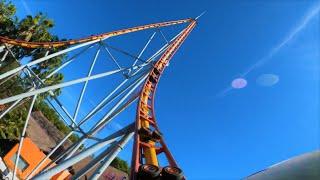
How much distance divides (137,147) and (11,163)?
55.1 ft

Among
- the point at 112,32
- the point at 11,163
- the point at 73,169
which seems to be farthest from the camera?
the point at 73,169


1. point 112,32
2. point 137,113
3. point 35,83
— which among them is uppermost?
point 112,32

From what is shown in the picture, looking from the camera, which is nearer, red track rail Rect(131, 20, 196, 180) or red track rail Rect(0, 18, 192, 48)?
red track rail Rect(131, 20, 196, 180)

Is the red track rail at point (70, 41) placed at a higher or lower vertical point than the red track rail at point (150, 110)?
higher

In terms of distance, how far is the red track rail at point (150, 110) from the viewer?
38.3 feet

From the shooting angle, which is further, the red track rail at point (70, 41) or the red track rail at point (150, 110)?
the red track rail at point (70, 41)

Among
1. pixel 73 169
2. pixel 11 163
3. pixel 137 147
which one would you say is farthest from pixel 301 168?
pixel 73 169

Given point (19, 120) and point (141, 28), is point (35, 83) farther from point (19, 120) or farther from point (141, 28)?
point (19, 120)

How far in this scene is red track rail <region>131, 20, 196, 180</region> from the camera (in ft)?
38.3

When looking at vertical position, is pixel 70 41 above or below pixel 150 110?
above

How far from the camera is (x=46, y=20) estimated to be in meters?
39.2

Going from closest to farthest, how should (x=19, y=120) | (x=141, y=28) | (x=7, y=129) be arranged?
(x=141, y=28) < (x=7, y=129) < (x=19, y=120)

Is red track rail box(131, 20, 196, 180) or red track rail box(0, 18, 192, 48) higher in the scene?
red track rail box(0, 18, 192, 48)

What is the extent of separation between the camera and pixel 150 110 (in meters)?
17.0
